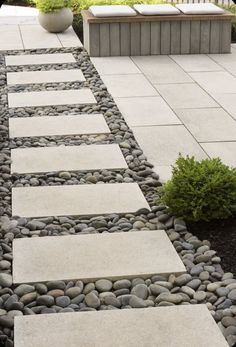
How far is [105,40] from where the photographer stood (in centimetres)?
829

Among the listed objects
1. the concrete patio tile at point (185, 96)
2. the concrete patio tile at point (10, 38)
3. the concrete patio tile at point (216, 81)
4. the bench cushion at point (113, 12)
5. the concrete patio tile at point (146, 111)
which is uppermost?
the bench cushion at point (113, 12)

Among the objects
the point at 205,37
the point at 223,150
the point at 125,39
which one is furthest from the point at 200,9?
the point at 223,150

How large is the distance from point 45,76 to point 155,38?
1.67 metres

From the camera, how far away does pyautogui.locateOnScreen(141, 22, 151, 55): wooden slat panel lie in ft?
27.1

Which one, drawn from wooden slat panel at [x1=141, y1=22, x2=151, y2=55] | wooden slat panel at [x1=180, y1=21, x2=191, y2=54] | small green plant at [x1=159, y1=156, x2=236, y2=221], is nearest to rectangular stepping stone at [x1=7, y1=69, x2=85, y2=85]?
wooden slat panel at [x1=141, y1=22, x2=151, y2=55]

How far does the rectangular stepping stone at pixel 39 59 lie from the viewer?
806cm

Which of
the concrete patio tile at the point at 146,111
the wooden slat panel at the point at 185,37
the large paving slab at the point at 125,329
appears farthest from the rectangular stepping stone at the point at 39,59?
the large paving slab at the point at 125,329

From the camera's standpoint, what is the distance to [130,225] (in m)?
3.74

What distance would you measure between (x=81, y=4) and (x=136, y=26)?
2266 mm

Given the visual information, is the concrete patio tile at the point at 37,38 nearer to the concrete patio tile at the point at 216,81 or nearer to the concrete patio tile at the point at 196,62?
the concrete patio tile at the point at 196,62

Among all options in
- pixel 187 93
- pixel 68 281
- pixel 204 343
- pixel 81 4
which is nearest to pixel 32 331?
pixel 68 281

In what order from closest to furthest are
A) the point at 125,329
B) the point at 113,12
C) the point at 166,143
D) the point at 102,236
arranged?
1. the point at 125,329
2. the point at 102,236
3. the point at 166,143
4. the point at 113,12

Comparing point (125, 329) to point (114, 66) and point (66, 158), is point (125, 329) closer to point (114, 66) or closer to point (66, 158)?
point (66, 158)

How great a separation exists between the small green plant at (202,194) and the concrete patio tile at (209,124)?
1.45 m
